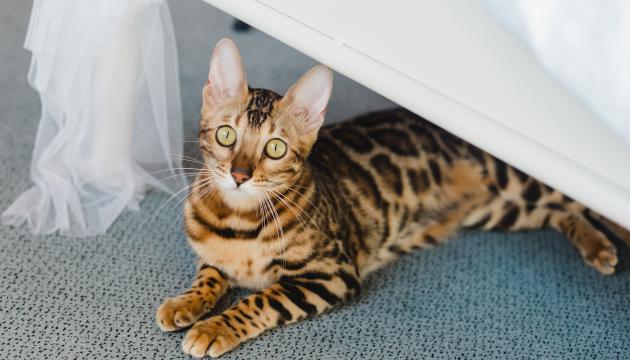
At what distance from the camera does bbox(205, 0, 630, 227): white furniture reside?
110 cm

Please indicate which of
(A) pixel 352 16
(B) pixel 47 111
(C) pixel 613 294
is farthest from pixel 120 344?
(C) pixel 613 294

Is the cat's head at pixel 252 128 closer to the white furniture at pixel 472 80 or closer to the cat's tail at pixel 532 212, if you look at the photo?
the white furniture at pixel 472 80

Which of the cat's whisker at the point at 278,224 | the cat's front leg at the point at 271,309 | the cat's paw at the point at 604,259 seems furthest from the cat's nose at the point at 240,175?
the cat's paw at the point at 604,259

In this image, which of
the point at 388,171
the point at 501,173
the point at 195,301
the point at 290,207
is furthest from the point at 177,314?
the point at 501,173

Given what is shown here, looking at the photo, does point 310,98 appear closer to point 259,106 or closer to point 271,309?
point 259,106

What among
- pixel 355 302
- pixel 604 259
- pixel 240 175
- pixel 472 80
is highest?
pixel 472 80

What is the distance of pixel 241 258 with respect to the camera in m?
1.38

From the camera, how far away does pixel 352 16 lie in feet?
3.82

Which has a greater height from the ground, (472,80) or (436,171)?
(472,80)

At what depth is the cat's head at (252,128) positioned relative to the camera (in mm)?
1274

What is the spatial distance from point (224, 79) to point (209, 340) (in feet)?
1.37

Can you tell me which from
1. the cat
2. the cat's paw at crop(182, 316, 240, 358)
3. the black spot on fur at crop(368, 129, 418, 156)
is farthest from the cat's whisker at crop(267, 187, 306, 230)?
the black spot on fur at crop(368, 129, 418, 156)

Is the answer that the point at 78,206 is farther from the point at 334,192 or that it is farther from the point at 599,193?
the point at 599,193

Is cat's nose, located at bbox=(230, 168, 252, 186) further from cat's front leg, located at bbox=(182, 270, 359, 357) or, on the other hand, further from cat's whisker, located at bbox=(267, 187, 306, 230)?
cat's front leg, located at bbox=(182, 270, 359, 357)
